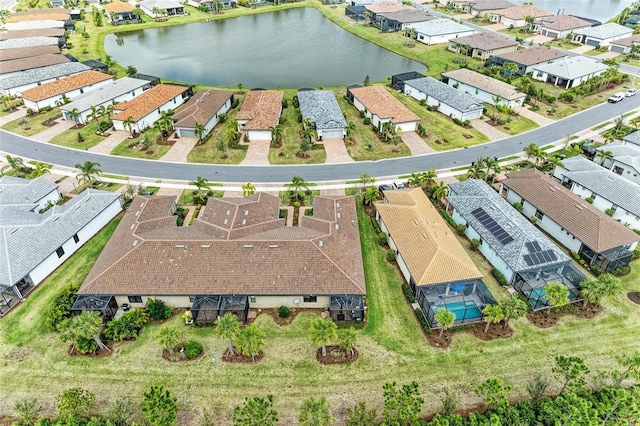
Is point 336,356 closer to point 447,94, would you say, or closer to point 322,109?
point 322,109

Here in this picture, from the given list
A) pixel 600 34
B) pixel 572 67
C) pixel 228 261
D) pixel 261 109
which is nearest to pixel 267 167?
pixel 261 109

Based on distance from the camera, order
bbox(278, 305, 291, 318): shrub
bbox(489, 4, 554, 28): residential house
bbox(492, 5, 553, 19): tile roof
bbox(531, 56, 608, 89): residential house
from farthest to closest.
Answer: bbox(492, 5, 553, 19): tile roof → bbox(489, 4, 554, 28): residential house → bbox(531, 56, 608, 89): residential house → bbox(278, 305, 291, 318): shrub

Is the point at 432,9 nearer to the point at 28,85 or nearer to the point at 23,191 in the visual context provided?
the point at 28,85

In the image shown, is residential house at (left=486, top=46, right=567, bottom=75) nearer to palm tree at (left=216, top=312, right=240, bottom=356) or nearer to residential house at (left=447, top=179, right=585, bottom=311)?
residential house at (left=447, top=179, right=585, bottom=311)

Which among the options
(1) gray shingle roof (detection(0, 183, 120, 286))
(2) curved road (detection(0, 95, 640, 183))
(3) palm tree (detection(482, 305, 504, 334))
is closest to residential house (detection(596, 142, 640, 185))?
(2) curved road (detection(0, 95, 640, 183))

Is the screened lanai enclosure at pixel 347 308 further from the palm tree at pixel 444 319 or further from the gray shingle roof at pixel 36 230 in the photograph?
the gray shingle roof at pixel 36 230

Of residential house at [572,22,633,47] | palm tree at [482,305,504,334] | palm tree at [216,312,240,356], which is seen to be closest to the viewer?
palm tree at [216,312,240,356]

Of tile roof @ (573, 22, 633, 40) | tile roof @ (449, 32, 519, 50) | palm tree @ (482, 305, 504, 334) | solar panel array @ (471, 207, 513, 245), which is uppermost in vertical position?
tile roof @ (573, 22, 633, 40)
